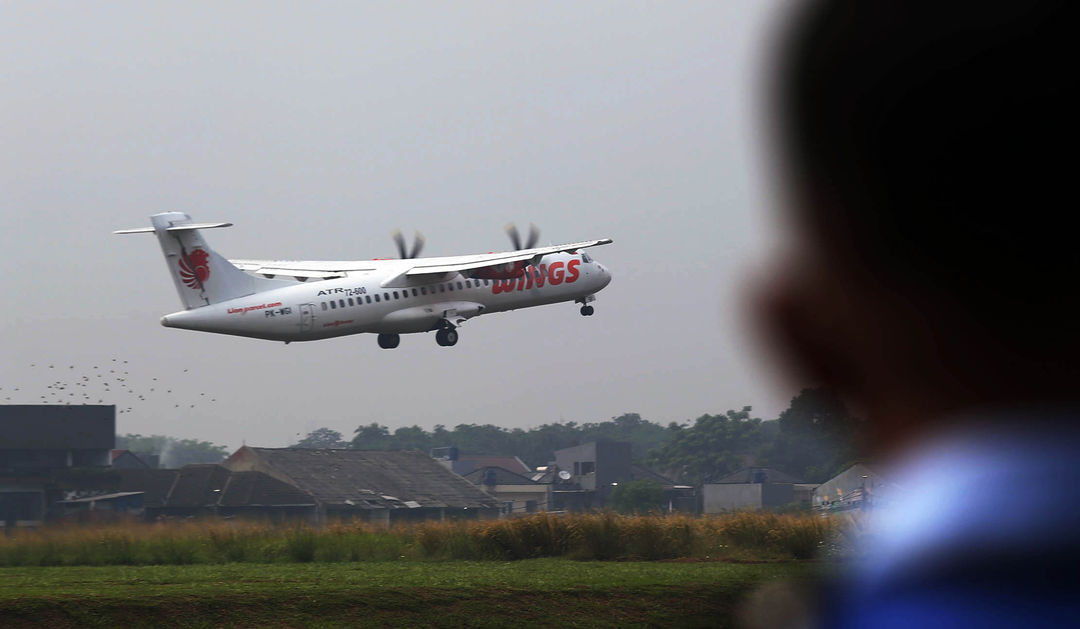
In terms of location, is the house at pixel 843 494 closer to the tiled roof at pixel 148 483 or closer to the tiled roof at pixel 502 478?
the tiled roof at pixel 502 478

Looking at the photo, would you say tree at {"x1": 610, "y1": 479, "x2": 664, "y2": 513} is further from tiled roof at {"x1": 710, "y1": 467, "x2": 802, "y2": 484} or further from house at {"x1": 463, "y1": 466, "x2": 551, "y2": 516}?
tiled roof at {"x1": 710, "y1": 467, "x2": 802, "y2": 484}

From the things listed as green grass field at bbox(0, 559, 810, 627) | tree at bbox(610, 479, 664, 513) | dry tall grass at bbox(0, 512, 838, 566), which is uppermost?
tree at bbox(610, 479, 664, 513)

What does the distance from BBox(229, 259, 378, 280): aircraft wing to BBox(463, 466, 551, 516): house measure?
1268 cm

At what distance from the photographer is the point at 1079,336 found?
11555 mm

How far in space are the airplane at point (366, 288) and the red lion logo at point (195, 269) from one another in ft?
0.15

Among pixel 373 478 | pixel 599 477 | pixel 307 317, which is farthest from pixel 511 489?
pixel 307 317

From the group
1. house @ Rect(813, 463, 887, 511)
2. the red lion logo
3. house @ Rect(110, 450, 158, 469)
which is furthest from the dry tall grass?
the red lion logo

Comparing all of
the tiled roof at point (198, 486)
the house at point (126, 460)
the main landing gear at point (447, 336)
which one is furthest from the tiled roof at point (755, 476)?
the house at point (126, 460)

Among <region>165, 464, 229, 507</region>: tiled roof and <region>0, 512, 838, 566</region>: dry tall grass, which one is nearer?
<region>0, 512, 838, 566</region>: dry tall grass

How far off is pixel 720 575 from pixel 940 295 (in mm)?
25818

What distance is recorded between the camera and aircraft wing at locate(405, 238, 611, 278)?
2484 inches

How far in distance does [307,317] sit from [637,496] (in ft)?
55.3

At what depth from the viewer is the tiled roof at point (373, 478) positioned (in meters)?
53.5

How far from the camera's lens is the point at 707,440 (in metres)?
67.4
